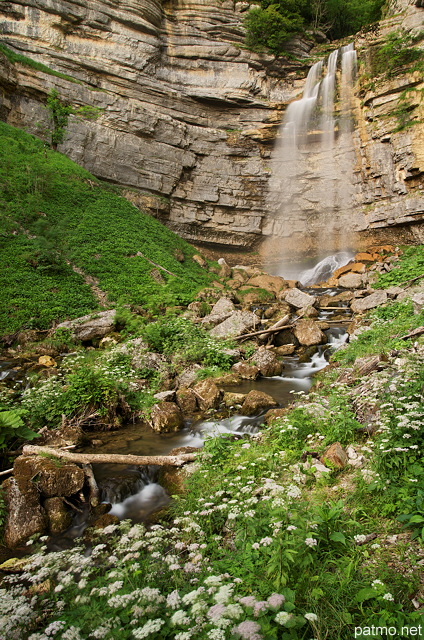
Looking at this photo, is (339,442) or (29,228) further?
(29,228)

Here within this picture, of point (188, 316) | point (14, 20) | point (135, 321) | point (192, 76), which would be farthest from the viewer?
point (192, 76)

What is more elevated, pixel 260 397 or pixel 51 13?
pixel 51 13

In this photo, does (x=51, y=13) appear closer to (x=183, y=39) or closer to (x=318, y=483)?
(x=183, y=39)

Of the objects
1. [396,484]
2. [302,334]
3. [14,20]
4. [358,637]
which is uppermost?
[14,20]

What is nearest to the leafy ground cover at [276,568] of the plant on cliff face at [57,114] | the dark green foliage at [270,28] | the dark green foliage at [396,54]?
the dark green foliage at [396,54]

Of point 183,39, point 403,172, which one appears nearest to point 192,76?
point 183,39

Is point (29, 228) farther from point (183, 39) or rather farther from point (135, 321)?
point (183, 39)

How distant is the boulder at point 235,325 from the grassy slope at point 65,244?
13.3 ft

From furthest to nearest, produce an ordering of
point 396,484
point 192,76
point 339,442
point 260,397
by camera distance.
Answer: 1. point 192,76
2. point 260,397
3. point 339,442
4. point 396,484

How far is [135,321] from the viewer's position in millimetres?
11844

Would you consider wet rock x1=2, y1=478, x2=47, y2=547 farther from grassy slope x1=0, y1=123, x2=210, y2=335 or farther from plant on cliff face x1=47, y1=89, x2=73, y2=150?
plant on cliff face x1=47, y1=89, x2=73, y2=150

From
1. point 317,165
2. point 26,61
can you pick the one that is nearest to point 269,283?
point 317,165

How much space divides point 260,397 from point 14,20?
32.0m

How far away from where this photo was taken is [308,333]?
38.8 ft
